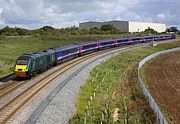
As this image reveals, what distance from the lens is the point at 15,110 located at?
79.1ft

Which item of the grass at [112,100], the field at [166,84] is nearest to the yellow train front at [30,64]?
the grass at [112,100]

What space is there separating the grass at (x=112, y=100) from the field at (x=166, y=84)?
1.86m

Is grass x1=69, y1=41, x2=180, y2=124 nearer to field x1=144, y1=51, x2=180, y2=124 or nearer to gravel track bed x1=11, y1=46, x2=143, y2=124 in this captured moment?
gravel track bed x1=11, y1=46, x2=143, y2=124

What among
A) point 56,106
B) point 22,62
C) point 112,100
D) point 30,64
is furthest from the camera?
point 22,62

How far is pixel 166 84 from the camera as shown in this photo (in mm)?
40406

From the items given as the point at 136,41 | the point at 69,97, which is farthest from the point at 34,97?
the point at 136,41

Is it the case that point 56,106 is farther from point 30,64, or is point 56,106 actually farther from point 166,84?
point 166,84

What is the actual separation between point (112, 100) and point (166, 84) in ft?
44.0

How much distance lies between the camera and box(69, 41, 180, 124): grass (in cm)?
2270

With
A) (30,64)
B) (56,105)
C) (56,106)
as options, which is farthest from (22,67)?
(56,106)

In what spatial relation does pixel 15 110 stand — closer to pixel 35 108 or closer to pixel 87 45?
pixel 35 108

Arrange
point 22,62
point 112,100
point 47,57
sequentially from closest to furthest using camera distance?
point 112,100 → point 22,62 → point 47,57

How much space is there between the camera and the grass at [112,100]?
22703mm

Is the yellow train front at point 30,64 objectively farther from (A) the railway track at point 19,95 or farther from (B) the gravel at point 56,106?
(B) the gravel at point 56,106
